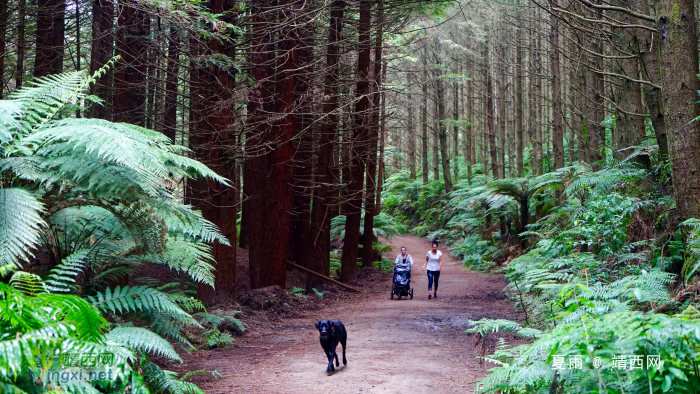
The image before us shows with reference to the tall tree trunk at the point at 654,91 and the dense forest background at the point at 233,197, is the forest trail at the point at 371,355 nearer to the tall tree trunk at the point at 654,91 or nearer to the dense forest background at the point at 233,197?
the dense forest background at the point at 233,197

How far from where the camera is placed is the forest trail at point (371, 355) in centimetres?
512

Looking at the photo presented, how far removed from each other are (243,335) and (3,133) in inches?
224

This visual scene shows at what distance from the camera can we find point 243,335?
8164 mm

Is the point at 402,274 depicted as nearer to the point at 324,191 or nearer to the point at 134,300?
the point at 324,191

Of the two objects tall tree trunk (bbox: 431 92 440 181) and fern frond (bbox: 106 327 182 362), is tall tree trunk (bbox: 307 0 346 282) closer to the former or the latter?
fern frond (bbox: 106 327 182 362)

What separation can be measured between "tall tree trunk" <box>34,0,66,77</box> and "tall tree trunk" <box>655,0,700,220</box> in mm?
9569

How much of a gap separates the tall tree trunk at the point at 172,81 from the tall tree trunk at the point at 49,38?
6.48ft

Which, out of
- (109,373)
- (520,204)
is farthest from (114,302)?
(520,204)

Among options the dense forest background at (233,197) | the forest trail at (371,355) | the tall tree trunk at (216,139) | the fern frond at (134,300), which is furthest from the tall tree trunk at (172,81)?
the fern frond at (134,300)

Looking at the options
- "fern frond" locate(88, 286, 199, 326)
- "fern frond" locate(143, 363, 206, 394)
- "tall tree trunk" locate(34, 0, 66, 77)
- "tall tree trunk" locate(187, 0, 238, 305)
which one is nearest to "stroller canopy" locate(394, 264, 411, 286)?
"tall tree trunk" locate(187, 0, 238, 305)

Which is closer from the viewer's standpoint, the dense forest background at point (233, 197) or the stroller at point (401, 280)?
the dense forest background at point (233, 197)

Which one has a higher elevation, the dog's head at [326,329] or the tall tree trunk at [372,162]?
the tall tree trunk at [372,162]

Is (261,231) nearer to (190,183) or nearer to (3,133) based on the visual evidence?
(190,183)

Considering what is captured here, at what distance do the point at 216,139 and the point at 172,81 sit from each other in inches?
52.3
